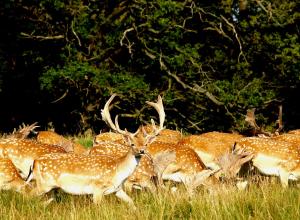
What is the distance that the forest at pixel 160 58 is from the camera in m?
17.1

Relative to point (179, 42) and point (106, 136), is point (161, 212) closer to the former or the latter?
point (106, 136)

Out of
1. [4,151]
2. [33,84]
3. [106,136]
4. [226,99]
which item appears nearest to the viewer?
[4,151]

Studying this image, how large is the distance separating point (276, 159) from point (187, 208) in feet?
10.8

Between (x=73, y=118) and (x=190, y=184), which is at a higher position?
(x=190, y=184)

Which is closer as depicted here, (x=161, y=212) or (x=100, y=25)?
(x=161, y=212)

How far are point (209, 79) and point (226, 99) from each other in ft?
2.40

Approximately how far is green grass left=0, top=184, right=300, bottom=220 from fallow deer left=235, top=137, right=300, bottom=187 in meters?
2.34

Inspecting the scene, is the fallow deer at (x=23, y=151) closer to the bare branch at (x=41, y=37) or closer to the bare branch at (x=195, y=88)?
the bare branch at (x=41, y=37)

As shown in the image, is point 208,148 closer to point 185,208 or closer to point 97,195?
point 97,195

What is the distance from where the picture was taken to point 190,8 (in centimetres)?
1739

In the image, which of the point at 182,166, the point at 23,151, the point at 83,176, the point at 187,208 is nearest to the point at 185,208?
the point at 187,208

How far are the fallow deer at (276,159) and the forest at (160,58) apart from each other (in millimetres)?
7850

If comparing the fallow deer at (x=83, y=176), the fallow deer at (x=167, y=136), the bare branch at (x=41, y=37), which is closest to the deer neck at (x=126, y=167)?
the fallow deer at (x=83, y=176)

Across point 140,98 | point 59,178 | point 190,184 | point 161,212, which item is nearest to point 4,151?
point 59,178
